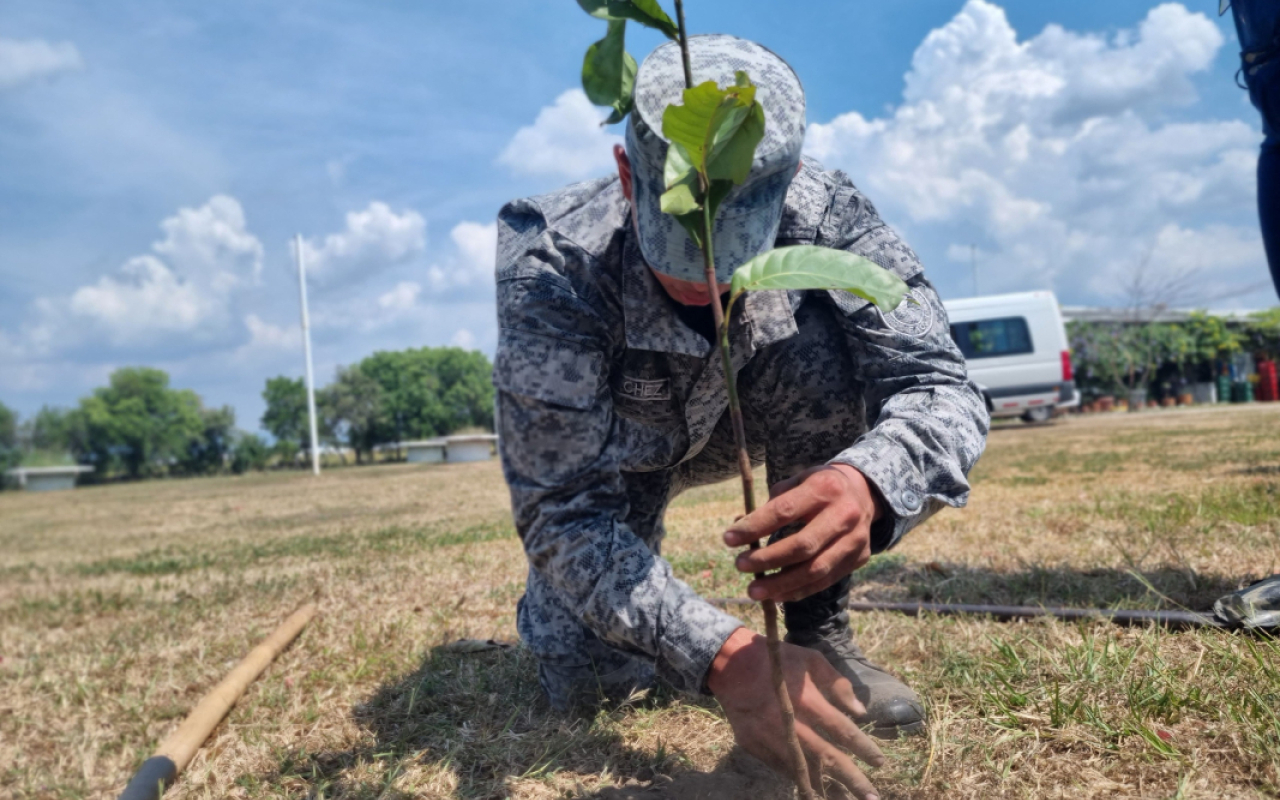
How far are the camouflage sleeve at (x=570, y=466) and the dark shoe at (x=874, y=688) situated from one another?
397 millimetres

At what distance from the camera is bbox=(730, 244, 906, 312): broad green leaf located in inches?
36.4

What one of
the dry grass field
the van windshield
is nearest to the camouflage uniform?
the dry grass field

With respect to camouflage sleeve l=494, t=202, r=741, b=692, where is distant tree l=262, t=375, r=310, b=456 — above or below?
above

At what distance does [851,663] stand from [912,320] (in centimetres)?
70

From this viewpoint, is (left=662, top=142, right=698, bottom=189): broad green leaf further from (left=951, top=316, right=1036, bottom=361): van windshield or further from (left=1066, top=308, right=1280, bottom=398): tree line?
(left=1066, top=308, right=1280, bottom=398): tree line

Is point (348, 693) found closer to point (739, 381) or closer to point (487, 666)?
point (487, 666)

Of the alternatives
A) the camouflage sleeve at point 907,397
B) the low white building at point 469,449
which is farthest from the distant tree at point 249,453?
the camouflage sleeve at point 907,397

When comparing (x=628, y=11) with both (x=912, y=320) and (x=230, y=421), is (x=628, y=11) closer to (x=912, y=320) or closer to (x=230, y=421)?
(x=912, y=320)

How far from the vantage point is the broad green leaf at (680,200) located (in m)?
0.93

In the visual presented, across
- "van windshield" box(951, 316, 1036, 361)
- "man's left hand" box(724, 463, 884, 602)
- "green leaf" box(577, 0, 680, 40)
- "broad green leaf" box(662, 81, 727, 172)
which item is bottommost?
"man's left hand" box(724, 463, 884, 602)

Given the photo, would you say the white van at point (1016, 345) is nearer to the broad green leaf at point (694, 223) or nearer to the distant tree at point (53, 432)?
the broad green leaf at point (694, 223)

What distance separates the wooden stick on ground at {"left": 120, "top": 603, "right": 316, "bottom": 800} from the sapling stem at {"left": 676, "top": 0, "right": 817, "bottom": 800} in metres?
1.24

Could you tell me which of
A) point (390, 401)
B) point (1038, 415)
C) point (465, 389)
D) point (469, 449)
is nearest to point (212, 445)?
point (390, 401)

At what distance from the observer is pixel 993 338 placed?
1476cm
